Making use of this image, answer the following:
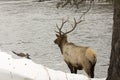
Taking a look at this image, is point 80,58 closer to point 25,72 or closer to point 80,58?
point 80,58

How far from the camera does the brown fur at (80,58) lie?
28.9 feet

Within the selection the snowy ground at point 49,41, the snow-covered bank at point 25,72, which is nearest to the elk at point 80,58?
the snowy ground at point 49,41

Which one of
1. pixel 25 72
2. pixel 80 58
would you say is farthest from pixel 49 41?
pixel 25 72

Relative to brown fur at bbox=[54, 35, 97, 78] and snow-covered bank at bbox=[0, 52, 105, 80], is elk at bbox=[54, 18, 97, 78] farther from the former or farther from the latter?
snow-covered bank at bbox=[0, 52, 105, 80]

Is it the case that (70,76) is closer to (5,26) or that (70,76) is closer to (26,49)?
(26,49)

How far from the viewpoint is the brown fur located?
8.82m

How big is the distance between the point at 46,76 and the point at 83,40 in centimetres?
1083

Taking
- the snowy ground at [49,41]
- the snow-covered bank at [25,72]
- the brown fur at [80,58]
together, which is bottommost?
the snowy ground at [49,41]

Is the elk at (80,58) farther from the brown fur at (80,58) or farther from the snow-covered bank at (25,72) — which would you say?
the snow-covered bank at (25,72)

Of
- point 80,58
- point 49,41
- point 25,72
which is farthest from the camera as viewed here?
point 49,41

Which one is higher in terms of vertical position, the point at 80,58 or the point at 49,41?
Answer: the point at 80,58

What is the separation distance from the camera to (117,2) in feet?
19.3

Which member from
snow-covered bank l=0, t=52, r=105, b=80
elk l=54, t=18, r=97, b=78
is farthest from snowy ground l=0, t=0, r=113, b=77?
snow-covered bank l=0, t=52, r=105, b=80

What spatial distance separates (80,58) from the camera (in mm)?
9062
